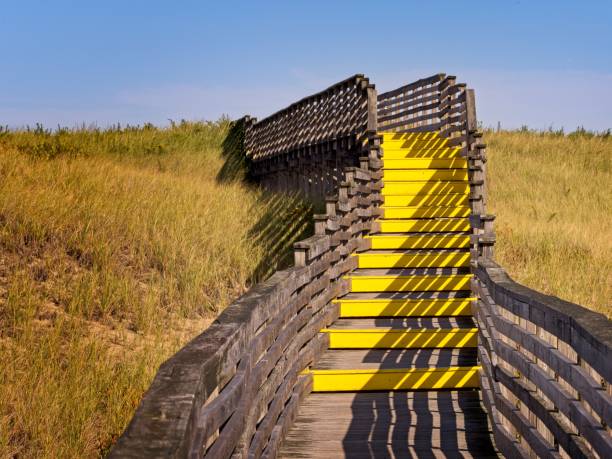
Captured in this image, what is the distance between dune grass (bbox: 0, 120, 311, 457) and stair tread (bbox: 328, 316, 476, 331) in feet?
7.73

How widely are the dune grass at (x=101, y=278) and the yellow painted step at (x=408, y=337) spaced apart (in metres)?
2.42

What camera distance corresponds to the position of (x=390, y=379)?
8.15m

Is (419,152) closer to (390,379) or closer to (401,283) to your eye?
(401,283)

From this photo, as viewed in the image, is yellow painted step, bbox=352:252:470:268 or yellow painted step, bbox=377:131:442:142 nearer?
yellow painted step, bbox=352:252:470:268

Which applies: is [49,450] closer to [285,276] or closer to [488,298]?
[285,276]

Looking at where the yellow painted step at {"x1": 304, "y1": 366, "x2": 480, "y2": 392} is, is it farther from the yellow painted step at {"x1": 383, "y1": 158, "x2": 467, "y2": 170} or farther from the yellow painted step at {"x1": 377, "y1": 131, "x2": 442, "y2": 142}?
the yellow painted step at {"x1": 377, "y1": 131, "x2": 442, "y2": 142}

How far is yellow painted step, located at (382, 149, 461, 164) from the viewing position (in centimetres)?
1630

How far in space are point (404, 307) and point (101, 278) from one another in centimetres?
525

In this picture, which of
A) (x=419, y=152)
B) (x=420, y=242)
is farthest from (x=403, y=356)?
(x=419, y=152)

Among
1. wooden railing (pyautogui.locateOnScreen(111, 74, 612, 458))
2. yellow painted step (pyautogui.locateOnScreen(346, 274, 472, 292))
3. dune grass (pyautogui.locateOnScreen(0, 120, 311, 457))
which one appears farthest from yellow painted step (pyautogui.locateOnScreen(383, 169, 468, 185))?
yellow painted step (pyautogui.locateOnScreen(346, 274, 472, 292))

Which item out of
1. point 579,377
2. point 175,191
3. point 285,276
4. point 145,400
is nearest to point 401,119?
point 175,191

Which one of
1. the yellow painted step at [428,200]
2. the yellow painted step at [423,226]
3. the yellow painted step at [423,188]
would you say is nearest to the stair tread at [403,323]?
the yellow painted step at [423,226]

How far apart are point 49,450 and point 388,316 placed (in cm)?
487

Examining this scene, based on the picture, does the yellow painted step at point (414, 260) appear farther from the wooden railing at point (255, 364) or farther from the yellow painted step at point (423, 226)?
the yellow painted step at point (423, 226)
